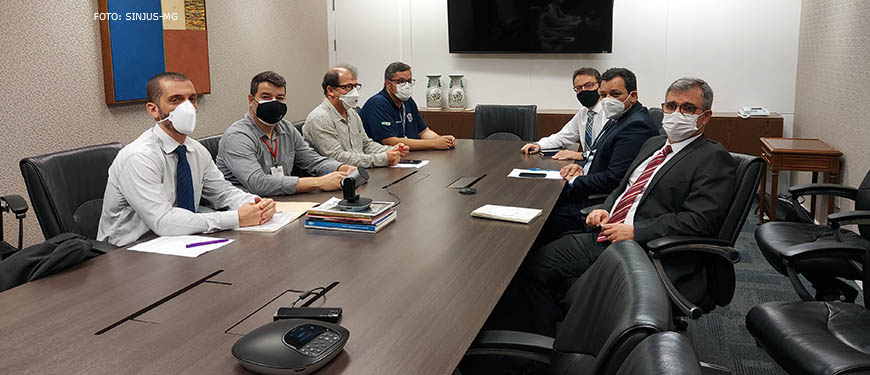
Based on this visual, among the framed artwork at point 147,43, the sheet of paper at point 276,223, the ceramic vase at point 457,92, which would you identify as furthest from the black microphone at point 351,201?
the ceramic vase at point 457,92

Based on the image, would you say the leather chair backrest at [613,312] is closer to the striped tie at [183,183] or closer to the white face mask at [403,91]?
the striped tie at [183,183]

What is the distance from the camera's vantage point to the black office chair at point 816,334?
2020 mm

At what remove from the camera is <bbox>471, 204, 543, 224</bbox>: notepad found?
2826 mm

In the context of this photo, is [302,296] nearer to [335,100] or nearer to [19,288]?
[19,288]

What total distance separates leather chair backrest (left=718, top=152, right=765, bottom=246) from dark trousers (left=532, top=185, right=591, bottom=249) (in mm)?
1120

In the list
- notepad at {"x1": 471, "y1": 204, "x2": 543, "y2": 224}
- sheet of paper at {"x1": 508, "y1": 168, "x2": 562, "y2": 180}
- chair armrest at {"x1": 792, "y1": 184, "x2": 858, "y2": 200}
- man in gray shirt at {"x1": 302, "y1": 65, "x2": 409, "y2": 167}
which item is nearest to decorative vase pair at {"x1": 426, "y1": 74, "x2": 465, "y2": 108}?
man in gray shirt at {"x1": 302, "y1": 65, "x2": 409, "y2": 167}

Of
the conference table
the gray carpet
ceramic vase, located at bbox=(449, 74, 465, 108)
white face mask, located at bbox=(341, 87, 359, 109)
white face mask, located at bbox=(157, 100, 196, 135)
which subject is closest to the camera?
the conference table

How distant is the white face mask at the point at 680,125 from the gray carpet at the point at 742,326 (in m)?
1.01

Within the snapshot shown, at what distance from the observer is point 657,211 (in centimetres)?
290

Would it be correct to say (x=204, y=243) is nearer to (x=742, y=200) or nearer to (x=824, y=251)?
(x=742, y=200)

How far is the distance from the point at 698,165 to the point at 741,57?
4.73 m

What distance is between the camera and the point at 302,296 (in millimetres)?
1871

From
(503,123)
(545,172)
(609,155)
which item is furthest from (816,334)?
(503,123)

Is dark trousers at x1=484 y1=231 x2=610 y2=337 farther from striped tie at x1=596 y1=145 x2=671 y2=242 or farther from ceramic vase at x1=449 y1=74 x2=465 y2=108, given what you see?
ceramic vase at x1=449 y1=74 x2=465 y2=108
